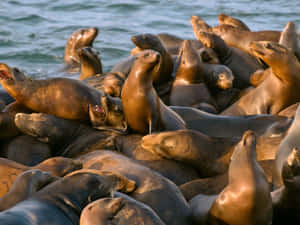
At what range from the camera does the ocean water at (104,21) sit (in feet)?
39.4

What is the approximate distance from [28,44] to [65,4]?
17.7ft

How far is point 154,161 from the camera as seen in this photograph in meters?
4.94

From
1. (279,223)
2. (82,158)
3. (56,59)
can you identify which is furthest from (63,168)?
(56,59)

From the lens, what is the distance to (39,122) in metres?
5.36

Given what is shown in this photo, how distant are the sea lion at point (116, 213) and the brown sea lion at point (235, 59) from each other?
4.82m

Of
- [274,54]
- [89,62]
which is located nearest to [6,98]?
[89,62]

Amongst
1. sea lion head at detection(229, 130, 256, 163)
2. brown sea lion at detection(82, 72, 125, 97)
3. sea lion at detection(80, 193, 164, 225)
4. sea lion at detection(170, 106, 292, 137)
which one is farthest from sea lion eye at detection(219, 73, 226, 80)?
sea lion at detection(80, 193, 164, 225)

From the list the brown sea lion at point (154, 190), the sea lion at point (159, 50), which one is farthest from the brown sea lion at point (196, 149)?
the sea lion at point (159, 50)

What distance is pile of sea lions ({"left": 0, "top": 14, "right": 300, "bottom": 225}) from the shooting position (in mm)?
3443

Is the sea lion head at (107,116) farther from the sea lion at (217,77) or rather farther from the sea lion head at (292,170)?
the sea lion head at (292,170)

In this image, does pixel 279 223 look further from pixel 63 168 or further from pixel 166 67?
pixel 166 67

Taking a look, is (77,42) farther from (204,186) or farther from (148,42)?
(204,186)

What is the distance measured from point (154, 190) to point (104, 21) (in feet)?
40.3

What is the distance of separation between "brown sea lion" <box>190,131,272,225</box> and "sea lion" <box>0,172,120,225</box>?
754 millimetres
